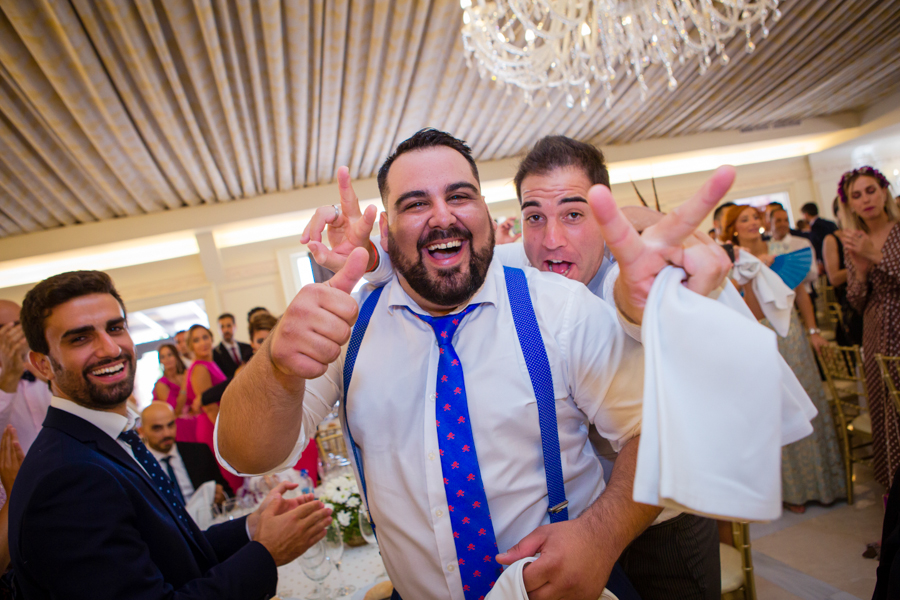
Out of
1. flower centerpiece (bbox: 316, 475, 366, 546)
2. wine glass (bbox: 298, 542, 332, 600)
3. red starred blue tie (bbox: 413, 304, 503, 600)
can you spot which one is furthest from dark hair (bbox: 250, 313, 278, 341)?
red starred blue tie (bbox: 413, 304, 503, 600)

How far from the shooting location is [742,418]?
70 centimetres

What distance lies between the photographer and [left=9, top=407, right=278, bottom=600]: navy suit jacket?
115cm

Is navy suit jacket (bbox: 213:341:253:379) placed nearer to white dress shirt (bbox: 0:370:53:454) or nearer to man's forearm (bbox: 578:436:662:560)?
white dress shirt (bbox: 0:370:53:454)

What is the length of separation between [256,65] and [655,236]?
4.36 m

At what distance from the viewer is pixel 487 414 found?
1139 millimetres

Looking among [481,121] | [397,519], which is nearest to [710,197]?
[397,519]

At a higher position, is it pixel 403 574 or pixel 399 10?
pixel 399 10

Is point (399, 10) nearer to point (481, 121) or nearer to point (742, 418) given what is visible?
point (481, 121)

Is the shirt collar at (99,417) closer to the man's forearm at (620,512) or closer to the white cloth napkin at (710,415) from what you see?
the man's forearm at (620,512)

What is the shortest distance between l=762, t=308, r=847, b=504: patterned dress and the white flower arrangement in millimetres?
2828

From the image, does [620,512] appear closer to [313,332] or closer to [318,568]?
[313,332]

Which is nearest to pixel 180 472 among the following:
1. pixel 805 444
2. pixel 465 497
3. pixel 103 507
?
pixel 103 507

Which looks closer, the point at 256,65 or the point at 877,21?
the point at 256,65

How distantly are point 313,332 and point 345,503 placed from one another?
49.2 inches
